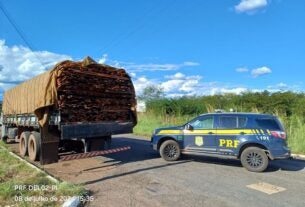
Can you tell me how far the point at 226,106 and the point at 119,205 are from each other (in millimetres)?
18693

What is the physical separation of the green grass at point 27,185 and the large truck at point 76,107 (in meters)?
0.86

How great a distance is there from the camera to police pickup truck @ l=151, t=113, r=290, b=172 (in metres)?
9.46

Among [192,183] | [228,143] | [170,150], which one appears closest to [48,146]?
[170,150]

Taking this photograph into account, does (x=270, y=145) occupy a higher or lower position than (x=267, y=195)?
higher

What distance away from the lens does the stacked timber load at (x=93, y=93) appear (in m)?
9.15

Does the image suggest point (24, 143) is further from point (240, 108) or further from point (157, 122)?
point (157, 122)

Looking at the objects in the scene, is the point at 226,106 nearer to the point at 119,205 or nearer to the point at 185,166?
the point at 185,166

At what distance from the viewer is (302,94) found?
20641 mm

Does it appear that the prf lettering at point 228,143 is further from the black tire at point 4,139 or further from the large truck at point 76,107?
the black tire at point 4,139

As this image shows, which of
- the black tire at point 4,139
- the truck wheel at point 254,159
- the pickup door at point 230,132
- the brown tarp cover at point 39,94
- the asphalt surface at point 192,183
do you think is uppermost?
the brown tarp cover at point 39,94

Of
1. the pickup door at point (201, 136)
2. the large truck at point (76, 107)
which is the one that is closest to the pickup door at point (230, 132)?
the pickup door at point (201, 136)

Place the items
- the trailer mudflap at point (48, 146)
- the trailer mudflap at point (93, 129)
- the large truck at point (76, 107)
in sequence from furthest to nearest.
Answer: the trailer mudflap at point (48, 146)
the large truck at point (76, 107)
the trailer mudflap at point (93, 129)

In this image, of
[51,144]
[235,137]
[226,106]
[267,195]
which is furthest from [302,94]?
[51,144]

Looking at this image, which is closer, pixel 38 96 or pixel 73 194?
pixel 73 194
